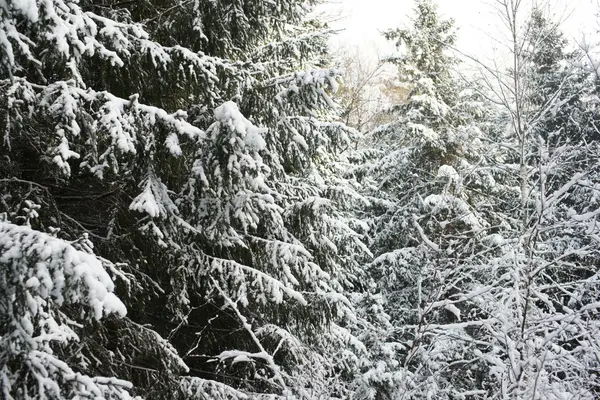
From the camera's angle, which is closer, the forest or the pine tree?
the forest

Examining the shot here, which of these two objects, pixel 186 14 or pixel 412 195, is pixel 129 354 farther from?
pixel 412 195

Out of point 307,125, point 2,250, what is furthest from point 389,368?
point 2,250

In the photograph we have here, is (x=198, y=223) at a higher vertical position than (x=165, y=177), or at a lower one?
lower

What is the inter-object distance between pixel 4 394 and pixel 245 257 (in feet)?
11.1

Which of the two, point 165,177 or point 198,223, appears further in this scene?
point 165,177

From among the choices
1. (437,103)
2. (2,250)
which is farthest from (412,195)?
(2,250)

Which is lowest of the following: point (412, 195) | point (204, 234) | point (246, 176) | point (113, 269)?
point (113, 269)

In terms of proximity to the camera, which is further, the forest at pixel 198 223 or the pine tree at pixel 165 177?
the pine tree at pixel 165 177

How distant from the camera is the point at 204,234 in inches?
183

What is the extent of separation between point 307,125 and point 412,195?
7.94 m

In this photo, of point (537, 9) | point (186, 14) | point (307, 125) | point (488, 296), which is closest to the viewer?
point (488, 296)

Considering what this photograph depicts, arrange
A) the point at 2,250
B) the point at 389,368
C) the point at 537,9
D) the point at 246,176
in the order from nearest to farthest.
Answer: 1. the point at 2,250
2. the point at 246,176
3. the point at 537,9
4. the point at 389,368

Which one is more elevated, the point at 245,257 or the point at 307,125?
the point at 307,125

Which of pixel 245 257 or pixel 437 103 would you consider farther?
pixel 437 103
